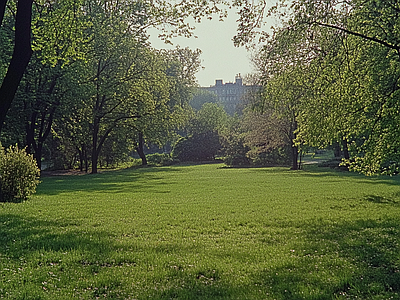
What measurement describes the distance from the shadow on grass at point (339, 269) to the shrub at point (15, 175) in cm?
1138

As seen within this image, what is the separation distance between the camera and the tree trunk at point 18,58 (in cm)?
787

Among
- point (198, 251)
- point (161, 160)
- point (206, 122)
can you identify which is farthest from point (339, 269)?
point (206, 122)

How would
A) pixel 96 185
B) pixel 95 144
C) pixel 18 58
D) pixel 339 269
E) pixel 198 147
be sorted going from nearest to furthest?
pixel 339 269
pixel 18 58
pixel 96 185
pixel 95 144
pixel 198 147

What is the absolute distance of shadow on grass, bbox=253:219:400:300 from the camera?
17.4 ft

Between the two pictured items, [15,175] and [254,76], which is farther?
[254,76]

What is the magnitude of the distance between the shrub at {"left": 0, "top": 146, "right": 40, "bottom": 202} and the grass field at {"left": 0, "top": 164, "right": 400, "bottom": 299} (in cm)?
147

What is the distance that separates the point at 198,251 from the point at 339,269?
268cm

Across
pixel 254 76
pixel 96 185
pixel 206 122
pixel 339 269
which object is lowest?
pixel 96 185

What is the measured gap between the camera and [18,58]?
7992mm

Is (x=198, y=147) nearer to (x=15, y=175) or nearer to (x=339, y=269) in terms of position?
(x=15, y=175)

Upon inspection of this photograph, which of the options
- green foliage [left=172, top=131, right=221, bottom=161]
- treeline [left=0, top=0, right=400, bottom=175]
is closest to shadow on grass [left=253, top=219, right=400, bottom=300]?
treeline [left=0, top=0, right=400, bottom=175]

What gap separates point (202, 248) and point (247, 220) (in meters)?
3.73

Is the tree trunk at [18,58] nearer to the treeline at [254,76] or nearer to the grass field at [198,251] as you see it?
the treeline at [254,76]

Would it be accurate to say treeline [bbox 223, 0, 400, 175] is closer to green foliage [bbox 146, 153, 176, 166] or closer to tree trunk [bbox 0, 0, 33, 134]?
tree trunk [bbox 0, 0, 33, 134]
